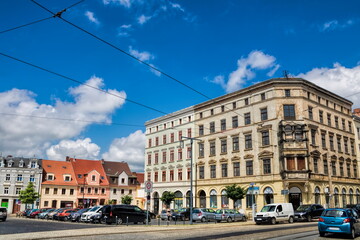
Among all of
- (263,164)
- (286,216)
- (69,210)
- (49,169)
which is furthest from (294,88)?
(49,169)

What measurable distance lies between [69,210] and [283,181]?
85.0 ft

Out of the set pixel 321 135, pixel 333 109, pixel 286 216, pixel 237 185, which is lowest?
pixel 286 216

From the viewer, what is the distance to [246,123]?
47.1 metres

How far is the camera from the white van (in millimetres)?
29438

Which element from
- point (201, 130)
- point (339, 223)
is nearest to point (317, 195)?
point (201, 130)

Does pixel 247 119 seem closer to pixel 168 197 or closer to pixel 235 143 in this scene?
pixel 235 143

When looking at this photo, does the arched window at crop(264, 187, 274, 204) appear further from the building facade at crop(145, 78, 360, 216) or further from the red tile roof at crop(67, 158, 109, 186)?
the red tile roof at crop(67, 158, 109, 186)

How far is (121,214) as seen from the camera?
32250mm

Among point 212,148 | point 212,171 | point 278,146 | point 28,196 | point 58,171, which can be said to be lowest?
point 28,196

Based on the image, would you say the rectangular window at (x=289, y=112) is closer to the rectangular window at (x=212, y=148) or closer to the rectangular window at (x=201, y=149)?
the rectangular window at (x=212, y=148)

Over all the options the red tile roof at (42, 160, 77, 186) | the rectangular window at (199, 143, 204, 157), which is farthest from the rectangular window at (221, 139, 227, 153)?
the red tile roof at (42, 160, 77, 186)

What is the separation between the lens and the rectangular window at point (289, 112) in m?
43.0

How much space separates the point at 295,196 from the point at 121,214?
21377mm

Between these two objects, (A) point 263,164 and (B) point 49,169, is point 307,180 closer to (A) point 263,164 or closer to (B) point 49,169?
(A) point 263,164
